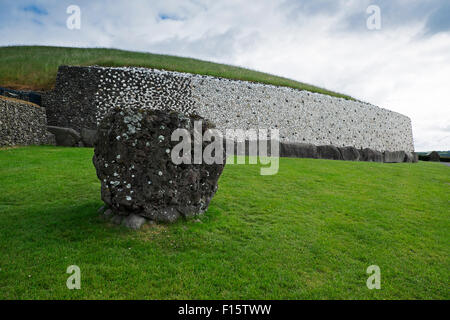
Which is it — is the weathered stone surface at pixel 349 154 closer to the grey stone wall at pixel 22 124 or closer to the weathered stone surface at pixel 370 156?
the weathered stone surface at pixel 370 156

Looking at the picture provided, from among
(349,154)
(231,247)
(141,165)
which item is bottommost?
(231,247)

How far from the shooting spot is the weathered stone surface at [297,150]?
70.6ft

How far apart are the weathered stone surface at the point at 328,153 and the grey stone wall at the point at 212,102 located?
4.07 meters

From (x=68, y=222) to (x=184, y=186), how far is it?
277 cm

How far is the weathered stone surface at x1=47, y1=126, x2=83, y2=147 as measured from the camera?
66.5ft

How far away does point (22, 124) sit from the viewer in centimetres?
1875

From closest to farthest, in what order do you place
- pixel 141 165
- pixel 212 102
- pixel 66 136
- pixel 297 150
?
pixel 141 165 < pixel 66 136 < pixel 297 150 < pixel 212 102

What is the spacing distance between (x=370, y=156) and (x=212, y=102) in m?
15.0

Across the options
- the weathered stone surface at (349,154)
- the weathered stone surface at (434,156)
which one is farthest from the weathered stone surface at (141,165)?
the weathered stone surface at (434,156)

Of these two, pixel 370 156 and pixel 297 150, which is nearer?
pixel 297 150

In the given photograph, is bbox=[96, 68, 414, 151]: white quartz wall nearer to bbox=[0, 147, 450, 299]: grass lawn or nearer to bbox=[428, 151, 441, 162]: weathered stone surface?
bbox=[428, 151, 441, 162]: weathered stone surface

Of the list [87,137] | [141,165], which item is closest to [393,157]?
[87,137]

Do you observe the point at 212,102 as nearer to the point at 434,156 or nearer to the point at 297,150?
the point at 297,150

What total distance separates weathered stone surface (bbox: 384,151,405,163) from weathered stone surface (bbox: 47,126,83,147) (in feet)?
87.0
